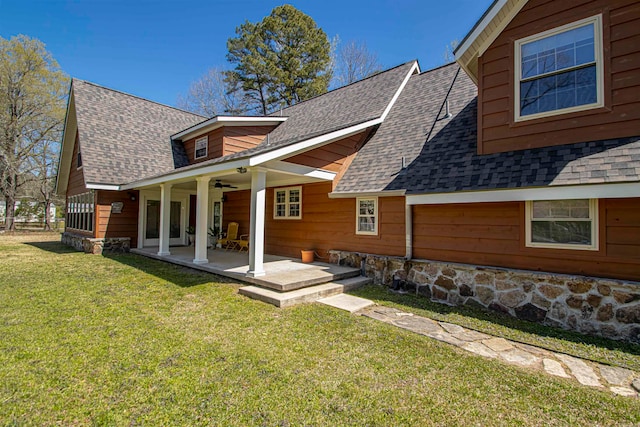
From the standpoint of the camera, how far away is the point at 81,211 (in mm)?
12828

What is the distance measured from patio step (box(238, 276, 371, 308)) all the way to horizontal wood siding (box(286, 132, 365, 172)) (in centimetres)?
277

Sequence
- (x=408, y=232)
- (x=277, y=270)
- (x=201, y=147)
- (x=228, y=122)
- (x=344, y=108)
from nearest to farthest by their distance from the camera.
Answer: (x=408, y=232) → (x=277, y=270) → (x=344, y=108) → (x=228, y=122) → (x=201, y=147)

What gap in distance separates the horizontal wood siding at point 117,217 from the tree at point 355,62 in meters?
16.2

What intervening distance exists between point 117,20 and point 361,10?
32.5 feet

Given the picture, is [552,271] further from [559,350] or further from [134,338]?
[134,338]

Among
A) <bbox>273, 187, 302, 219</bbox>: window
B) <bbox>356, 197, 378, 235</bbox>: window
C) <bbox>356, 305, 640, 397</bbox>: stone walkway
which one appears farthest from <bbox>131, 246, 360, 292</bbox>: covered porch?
<bbox>356, 305, 640, 397</bbox>: stone walkway

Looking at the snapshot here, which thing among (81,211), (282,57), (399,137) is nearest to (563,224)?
(399,137)

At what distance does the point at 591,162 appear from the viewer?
439cm

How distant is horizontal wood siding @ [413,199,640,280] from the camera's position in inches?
166

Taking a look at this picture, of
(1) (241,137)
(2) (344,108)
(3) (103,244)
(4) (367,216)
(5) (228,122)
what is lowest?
(3) (103,244)

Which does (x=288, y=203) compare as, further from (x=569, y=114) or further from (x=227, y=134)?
(x=569, y=114)

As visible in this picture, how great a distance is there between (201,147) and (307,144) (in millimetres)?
7097

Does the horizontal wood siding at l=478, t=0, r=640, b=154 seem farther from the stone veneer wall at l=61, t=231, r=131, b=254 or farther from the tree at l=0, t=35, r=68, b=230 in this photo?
the tree at l=0, t=35, r=68, b=230

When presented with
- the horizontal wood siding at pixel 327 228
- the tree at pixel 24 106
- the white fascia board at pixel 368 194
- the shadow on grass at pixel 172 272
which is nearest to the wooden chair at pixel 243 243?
the horizontal wood siding at pixel 327 228
